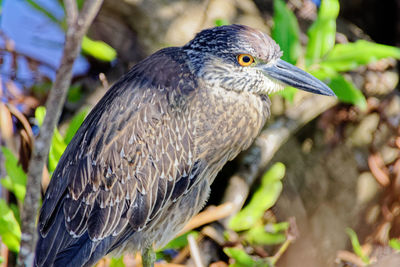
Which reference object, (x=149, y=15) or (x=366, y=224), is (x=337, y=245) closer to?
(x=366, y=224)

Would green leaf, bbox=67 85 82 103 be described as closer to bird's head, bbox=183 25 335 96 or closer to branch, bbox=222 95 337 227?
branch, bbox=222 95 337 227

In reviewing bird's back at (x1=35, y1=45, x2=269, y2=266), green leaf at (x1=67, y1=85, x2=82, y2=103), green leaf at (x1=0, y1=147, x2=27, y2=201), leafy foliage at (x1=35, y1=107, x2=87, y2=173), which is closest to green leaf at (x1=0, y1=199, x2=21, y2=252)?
green leaf at (x1=0, y1=147, x2=27, y2=201)

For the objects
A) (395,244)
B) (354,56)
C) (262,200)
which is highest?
(354,56)

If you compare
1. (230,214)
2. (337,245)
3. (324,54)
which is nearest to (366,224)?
(337,245)

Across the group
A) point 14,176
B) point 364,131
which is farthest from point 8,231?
point 364,131

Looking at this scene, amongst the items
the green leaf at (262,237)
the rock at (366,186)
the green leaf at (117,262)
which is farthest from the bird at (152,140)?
the rock at (366,186)

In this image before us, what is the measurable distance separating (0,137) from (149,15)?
0.84 meters

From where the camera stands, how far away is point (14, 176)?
2.51m

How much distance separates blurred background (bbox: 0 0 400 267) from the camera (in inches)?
110

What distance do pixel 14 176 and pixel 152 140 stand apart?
0.70m

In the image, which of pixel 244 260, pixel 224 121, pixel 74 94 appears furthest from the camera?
pixel 74 94

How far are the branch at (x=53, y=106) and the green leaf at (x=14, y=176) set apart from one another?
98 cm

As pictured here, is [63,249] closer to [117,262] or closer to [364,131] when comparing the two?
[117,262]

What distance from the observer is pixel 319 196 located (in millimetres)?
3146
